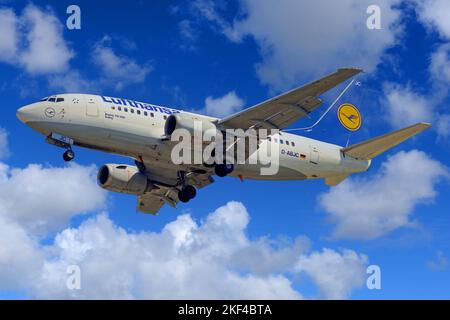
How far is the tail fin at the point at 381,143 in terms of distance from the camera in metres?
41.8

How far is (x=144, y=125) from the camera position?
40.0 metres

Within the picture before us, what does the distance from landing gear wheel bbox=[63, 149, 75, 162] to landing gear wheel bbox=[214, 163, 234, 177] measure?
893 cm

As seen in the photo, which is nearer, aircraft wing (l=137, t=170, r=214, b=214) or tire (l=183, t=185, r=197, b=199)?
tire (l=183, t=185, r=197, b=199)

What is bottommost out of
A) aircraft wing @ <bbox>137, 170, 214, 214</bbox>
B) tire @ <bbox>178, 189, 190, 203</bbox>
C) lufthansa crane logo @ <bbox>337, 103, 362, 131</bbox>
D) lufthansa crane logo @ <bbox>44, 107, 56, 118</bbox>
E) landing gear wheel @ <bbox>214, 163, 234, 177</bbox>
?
tire @ <bbox>178, 189, 190, 203</bbox>

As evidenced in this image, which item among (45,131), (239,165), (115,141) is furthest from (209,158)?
(45,131)

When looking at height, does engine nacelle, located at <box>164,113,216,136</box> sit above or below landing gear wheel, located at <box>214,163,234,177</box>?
above

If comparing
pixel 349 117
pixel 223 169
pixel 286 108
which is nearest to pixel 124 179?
pixel 223 169

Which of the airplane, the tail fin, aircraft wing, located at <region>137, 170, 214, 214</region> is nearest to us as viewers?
the airplane

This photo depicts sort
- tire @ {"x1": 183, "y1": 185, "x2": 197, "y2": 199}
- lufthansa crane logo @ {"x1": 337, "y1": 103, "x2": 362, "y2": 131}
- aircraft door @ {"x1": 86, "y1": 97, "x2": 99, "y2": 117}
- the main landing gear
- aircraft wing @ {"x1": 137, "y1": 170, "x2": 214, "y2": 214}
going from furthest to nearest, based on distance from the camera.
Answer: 1. aircraft wing @ {"x1": 137, "y1": 170, "x2": 214, "y2": 214}
2. tire @ {"x1": 183, "y1": 185, "x2": 197, "y2": 199}
3. the main landing gear
4. lufthansa crane logo @ {"x1": 337, "y1": 103, "x2": 362, "y2": 131}
5. aircraft door @ {"x1": 86, "y1": 97, "x2": 99, "y2": 117}

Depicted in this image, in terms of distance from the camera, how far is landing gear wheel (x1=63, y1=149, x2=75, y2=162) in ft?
128

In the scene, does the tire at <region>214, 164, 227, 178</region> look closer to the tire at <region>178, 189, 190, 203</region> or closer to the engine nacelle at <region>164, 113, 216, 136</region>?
the engine nacelle at <region>164, 113, 216, 136</region>

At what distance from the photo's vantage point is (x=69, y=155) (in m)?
39.1

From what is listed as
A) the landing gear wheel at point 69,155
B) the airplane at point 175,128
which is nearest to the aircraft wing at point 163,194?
the airplane at point 175,128

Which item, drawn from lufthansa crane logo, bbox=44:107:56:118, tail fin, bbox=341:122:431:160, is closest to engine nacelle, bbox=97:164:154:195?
lufthansa crane logo, bbox=44:107:56:118
